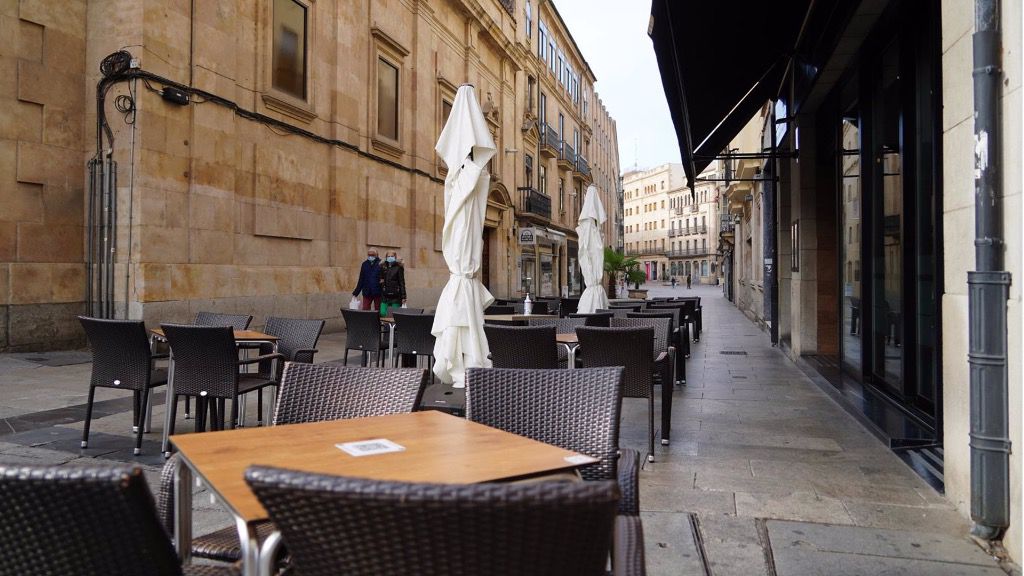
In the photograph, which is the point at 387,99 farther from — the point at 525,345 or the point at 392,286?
the point at 525,345

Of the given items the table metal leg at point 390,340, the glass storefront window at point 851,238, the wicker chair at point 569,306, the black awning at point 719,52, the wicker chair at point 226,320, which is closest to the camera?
the wicker chair at point 226,320

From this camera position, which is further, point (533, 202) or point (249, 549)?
point (533, 202)

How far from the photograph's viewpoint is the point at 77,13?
389 inches

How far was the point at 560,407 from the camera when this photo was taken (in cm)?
247

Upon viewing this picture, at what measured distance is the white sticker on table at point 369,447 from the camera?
1915 mm

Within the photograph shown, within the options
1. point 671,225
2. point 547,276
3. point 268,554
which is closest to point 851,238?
point 268,554

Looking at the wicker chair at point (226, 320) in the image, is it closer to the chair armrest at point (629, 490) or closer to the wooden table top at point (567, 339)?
the wooden table top at point (567, 339)

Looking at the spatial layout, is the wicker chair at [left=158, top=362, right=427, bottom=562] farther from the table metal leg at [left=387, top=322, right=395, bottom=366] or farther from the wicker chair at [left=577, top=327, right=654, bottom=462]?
the table metal leg at [left=387, top=322, right=395, bottom=366]

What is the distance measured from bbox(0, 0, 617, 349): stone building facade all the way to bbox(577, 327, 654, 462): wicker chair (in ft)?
24.7

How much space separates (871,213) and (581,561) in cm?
693

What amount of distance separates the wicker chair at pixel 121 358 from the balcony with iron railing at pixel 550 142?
91.5ft

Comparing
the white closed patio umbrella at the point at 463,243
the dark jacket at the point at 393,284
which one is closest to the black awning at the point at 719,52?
the white closed patio umbrella at the point at 463,243

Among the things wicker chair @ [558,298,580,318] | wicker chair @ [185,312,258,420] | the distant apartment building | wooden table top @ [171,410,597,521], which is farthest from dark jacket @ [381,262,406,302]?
the distant apartment building

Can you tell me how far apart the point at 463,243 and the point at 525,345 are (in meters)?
1.42
